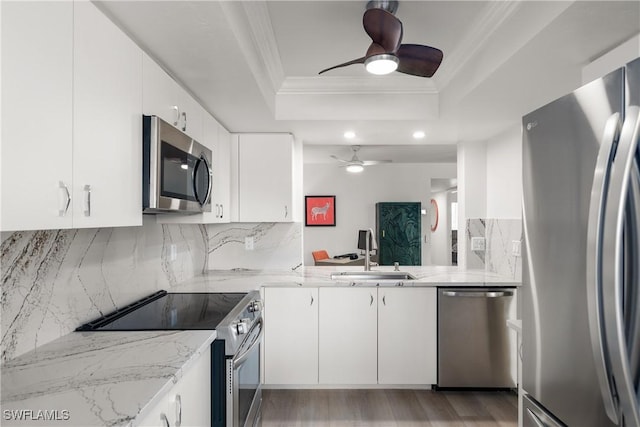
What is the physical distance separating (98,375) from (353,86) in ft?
7.71

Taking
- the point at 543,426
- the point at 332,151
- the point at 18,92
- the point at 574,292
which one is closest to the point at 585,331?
the point at 574,292

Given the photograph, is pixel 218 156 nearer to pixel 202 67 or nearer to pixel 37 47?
pixel 202 67

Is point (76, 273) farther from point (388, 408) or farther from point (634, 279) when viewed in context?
point (388, 408)

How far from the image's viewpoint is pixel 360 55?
2402 mm

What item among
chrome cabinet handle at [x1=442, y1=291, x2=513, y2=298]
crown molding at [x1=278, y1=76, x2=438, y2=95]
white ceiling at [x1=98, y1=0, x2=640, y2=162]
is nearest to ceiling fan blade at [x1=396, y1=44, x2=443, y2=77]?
white ceiling at [x1=98, y1=0, x2=640, y2=162]

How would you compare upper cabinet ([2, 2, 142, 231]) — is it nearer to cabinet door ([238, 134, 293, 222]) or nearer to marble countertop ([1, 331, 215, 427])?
marble countertop ([1, 331, 215, 427])

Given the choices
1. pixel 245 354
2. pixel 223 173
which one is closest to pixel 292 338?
pixel 245 354

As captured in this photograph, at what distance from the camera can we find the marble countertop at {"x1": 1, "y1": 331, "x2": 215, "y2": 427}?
921 millimetres

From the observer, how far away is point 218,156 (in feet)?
9.26

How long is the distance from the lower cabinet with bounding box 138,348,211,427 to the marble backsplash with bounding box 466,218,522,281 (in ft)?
7.87

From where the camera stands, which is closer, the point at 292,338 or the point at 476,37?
the point at 476,37

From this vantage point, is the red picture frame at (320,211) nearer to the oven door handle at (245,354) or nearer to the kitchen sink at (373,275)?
the kitchen sink at (373,275)

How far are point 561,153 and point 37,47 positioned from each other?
4.89 feet

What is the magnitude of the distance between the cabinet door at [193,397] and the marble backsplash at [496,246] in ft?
7.86
